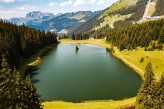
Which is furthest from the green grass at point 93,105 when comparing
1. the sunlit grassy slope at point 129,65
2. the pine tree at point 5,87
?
the pine tree at point 5,87

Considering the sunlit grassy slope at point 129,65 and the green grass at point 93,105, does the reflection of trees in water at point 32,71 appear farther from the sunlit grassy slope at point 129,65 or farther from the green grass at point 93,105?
the sunlit grassy slope at point 129,65

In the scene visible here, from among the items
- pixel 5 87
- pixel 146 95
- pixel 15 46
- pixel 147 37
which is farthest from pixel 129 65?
pixel 5 87

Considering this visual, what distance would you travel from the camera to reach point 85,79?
387 ft

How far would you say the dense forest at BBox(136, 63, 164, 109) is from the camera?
184 ft

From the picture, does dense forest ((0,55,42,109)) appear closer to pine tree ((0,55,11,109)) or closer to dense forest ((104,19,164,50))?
pine tree ((0,55,11,109))

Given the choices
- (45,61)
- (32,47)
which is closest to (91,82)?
(45,61)

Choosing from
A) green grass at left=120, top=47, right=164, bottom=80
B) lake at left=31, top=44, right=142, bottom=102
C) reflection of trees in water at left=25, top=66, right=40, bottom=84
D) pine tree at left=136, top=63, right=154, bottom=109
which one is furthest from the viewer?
green grass at left=120, top=47, right=164, bottom=80

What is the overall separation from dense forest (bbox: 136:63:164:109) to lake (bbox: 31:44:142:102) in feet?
88.1

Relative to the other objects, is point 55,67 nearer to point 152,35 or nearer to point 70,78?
point 70,78

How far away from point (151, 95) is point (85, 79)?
59704mm

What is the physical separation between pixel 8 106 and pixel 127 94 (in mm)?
60191

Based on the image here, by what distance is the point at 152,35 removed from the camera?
180 meters

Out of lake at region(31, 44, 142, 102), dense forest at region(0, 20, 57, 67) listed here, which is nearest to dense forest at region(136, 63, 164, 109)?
lake at region(31, 44, 142, 102)

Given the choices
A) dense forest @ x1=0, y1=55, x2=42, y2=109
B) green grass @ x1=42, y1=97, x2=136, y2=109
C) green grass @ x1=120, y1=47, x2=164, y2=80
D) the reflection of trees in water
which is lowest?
green grass @ x1=42, y1=97, x2=136, y2=109
